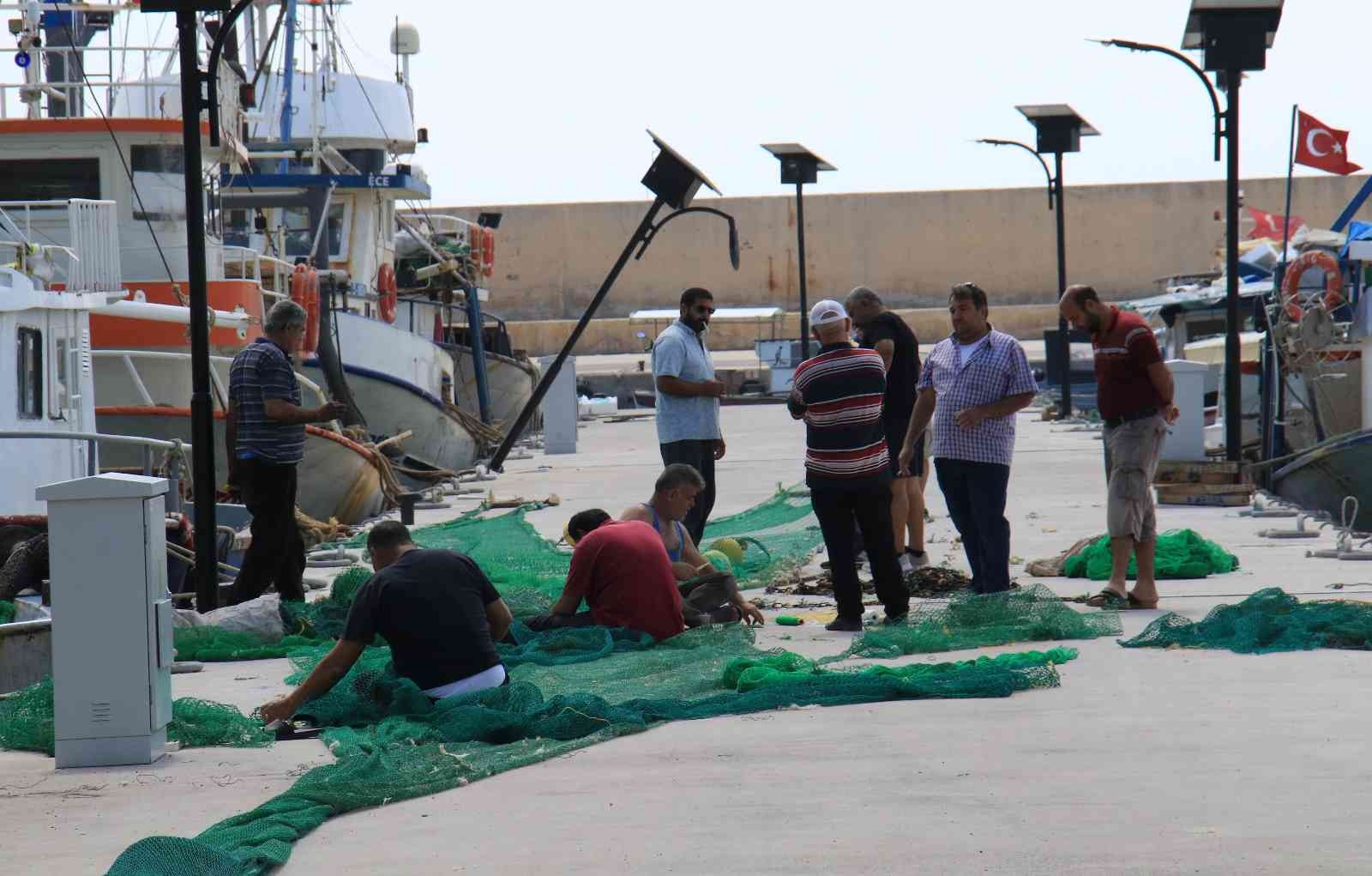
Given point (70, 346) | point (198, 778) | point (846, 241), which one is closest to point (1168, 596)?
point (198, 778)

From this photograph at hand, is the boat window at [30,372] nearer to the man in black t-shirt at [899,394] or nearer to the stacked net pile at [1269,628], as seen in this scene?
the man in black t-shirt at [899,394]

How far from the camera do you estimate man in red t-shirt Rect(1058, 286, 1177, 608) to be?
860 centimetres

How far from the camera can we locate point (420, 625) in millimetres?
6199

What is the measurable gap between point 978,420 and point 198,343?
13.6 ft

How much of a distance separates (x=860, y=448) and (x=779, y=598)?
6.35 feet

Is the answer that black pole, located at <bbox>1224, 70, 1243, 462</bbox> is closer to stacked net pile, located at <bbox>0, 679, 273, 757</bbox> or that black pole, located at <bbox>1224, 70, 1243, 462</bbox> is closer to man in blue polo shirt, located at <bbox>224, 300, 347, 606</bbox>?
man in blue polo shirt, located at <bbox>224, 300, 347, 606</bbox>

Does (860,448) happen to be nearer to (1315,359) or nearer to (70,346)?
(70,346)

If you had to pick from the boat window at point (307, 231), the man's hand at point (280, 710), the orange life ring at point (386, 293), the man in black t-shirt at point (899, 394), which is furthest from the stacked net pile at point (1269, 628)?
the boat window at point (307, 231)

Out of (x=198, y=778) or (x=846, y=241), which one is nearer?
(x=198, y=778)

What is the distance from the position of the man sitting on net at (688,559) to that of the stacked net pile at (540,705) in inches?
16.5

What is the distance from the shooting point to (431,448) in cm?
2320

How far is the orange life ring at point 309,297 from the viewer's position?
19734 millimetres

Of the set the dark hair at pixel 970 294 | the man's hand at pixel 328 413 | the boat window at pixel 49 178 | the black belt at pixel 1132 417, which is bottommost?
the black belt at pixel 1132 417

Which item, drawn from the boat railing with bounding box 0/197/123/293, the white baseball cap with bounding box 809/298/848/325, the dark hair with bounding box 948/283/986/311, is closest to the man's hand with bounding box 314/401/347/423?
the white baseball cap with bounding box 809/298/848/325
